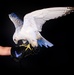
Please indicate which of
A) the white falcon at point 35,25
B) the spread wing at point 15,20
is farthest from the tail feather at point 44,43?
the spread wing at point 15,20

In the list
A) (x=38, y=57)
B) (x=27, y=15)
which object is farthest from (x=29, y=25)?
(x=38, y=57)

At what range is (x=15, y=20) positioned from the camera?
96 centimetres

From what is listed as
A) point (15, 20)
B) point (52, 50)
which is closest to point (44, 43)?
point (52, 50)

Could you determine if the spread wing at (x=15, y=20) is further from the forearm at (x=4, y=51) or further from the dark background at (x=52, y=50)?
the forearm at (x=4, y=51)

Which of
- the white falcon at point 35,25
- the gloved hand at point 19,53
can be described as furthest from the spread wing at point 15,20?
the gloved hand at point 19,53

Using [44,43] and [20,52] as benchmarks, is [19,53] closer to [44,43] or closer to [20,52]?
[20,52]

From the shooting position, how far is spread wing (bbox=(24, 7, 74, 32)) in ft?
2.94

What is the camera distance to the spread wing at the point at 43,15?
0.90 meters

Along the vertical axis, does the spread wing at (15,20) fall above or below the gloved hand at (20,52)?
above

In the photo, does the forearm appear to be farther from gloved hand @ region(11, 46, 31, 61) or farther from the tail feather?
the tail feather

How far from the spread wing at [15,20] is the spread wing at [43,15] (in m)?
0.04

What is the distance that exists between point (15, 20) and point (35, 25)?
10 cm

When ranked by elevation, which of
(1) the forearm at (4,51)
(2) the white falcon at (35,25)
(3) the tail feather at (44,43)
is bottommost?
(1) the forearm at (4,51)

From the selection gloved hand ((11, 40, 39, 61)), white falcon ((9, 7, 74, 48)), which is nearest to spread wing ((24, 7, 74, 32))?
white falcon ((9, 7, 74, 48))
